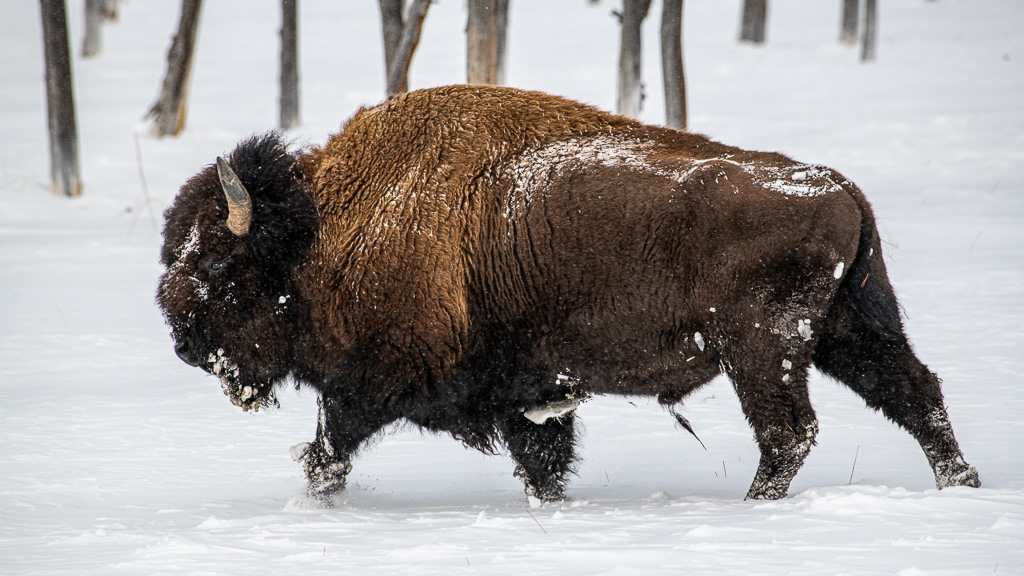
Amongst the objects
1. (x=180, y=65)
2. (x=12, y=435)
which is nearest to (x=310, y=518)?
(x=12, y=435)

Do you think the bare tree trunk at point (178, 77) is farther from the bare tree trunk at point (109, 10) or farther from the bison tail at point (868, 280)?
the bare tree trunk at point (109, 10)

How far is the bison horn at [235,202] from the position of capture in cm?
414

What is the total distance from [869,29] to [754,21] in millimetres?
3004

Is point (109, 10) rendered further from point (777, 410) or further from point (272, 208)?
point (777, 410)

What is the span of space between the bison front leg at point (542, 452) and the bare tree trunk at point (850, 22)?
865 inches

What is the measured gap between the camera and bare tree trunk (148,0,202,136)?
14672mm

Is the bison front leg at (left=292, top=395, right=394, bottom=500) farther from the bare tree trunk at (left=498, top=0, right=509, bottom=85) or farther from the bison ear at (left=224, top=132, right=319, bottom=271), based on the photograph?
the bare tree trunk at (left=498, top=0, right=509, bottom=85)

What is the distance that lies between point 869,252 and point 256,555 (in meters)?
2.65

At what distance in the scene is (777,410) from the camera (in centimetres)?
397

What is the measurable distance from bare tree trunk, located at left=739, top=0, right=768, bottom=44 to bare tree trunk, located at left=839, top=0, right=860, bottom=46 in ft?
6.20

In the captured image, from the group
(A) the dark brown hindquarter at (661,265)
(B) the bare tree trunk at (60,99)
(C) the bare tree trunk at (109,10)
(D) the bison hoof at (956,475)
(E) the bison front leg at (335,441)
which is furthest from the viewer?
(C) the bare tree trunk at (109,10)

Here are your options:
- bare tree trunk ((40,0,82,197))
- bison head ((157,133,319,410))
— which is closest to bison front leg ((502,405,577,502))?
bison head ((157,133,319,410))

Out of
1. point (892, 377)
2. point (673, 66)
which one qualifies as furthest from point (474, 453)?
point (673, 66)

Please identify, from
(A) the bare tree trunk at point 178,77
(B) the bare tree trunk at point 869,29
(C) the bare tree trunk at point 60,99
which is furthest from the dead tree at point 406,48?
(B) the bare tree trunk at point 869,29
